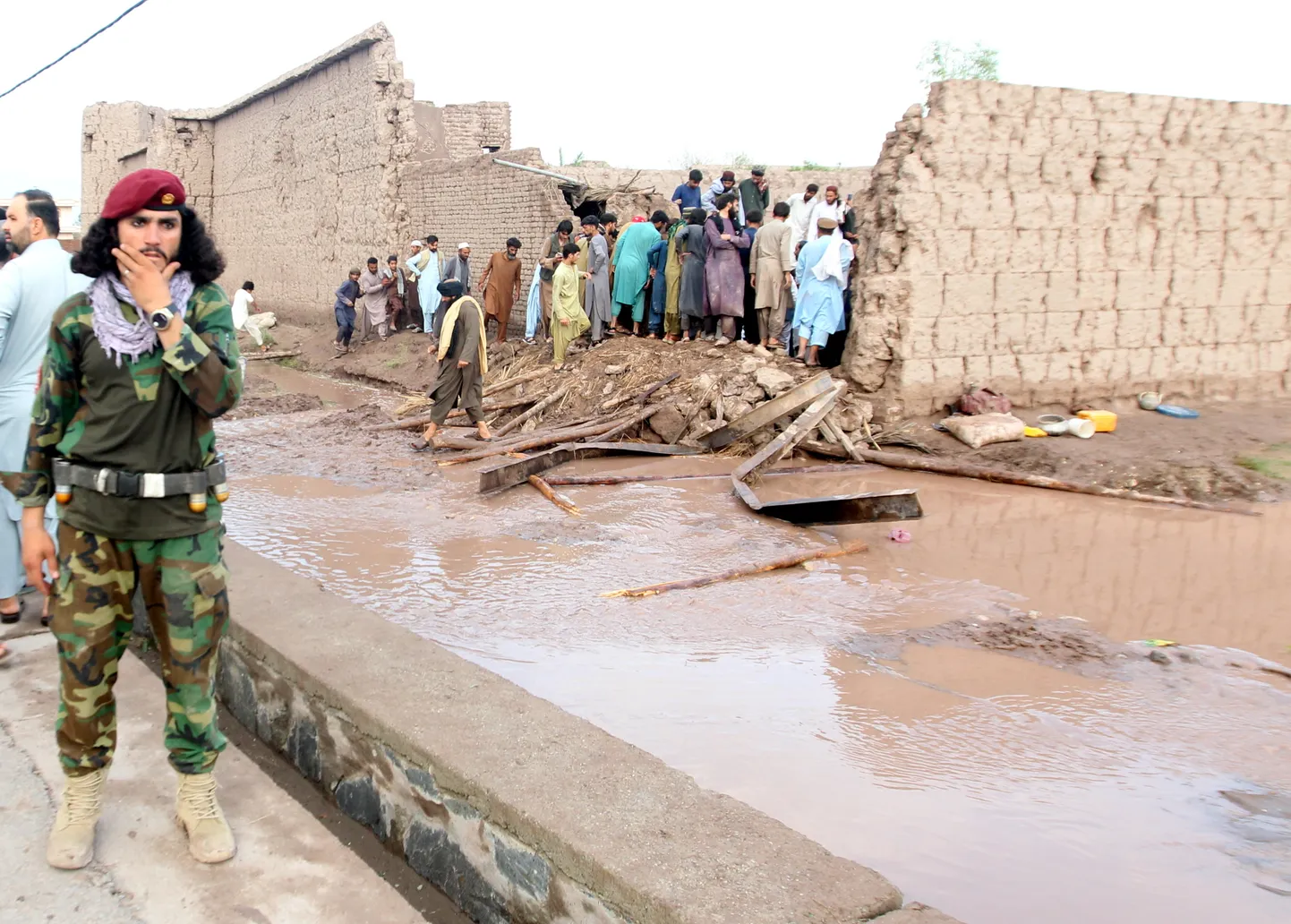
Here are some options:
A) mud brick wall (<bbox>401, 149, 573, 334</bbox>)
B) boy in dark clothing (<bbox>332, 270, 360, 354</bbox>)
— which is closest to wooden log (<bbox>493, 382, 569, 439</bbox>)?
mud brick wall (<bbox>401, 149, 573, 334</bbox>)

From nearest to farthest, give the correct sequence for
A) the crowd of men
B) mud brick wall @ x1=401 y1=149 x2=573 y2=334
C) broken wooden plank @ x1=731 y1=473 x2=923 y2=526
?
broken wooden plank @ x1=731 y1=473 x2=923 y2=526, the crowd of men, mud brick wall @ x1=401 y1=149 x2=573 y2=334

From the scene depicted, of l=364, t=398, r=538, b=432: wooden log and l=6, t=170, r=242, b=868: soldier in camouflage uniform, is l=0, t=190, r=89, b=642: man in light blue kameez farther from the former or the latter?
l=364, t=398, r=538, b=432: wooden log

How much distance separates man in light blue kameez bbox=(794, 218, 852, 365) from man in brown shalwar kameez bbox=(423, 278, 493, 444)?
10.5 feet

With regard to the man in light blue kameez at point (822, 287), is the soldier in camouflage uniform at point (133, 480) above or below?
below

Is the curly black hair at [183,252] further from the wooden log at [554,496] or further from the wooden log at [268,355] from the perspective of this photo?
the wooden log at [268,355]

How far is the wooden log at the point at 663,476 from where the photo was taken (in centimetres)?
805

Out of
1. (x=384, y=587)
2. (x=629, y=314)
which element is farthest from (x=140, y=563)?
(x=629, y=314)

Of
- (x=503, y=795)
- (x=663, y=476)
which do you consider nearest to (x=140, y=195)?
(x=503, y=795)

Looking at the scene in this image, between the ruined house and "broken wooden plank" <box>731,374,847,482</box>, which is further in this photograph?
the ruined house

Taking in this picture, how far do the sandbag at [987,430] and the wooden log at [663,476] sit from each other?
913mm

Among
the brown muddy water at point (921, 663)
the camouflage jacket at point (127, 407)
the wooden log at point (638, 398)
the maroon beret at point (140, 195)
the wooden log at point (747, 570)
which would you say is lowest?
the brown muddy water at point (921, 663)

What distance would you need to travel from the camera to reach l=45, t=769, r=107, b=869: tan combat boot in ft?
7.66

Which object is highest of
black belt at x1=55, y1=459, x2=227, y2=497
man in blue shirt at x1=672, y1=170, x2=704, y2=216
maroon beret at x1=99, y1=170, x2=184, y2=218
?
man in blue shirt at x1=672, y1=170, x2=704, y2=216

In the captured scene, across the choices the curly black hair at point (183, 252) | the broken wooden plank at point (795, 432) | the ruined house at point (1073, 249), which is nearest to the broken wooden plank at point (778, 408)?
the broken wooden plank at point (795, 432)
